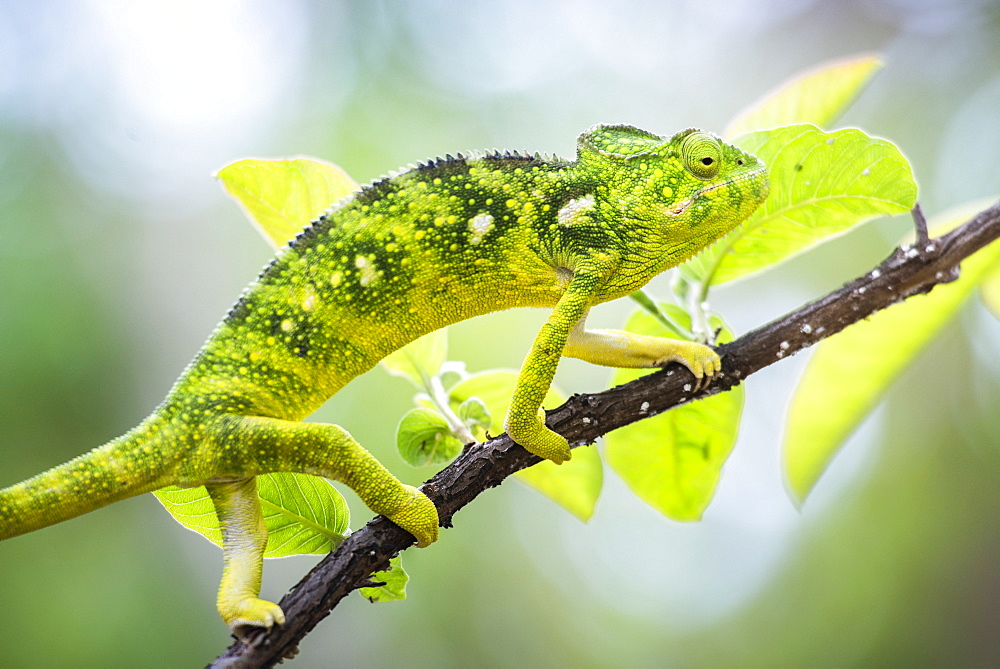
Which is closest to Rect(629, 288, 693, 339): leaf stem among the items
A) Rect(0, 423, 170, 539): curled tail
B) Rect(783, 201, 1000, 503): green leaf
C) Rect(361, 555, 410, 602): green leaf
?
Rect(783, 201, 1000, 503): green leaf

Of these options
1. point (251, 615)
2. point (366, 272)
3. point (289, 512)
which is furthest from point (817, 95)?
point (251, 615)

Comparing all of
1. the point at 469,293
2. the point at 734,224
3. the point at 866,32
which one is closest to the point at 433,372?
the point at 469,293

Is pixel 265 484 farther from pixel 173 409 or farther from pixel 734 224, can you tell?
pixel 734 224

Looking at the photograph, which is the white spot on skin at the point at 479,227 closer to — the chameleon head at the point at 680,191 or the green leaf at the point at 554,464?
the chameleon head at the point at 680,191

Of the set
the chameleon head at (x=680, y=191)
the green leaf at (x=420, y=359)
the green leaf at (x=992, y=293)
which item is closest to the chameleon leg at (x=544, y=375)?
the chameleon head at (x=680, y=191)

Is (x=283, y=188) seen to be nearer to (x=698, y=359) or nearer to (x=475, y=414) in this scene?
(x=475, y=414)

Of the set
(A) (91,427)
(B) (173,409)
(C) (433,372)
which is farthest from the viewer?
(A) (91,427)

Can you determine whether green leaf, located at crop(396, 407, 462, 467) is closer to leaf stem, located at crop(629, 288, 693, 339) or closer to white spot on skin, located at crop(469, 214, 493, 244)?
white spot on skin, located at crop(469, 214, 493, 244)
